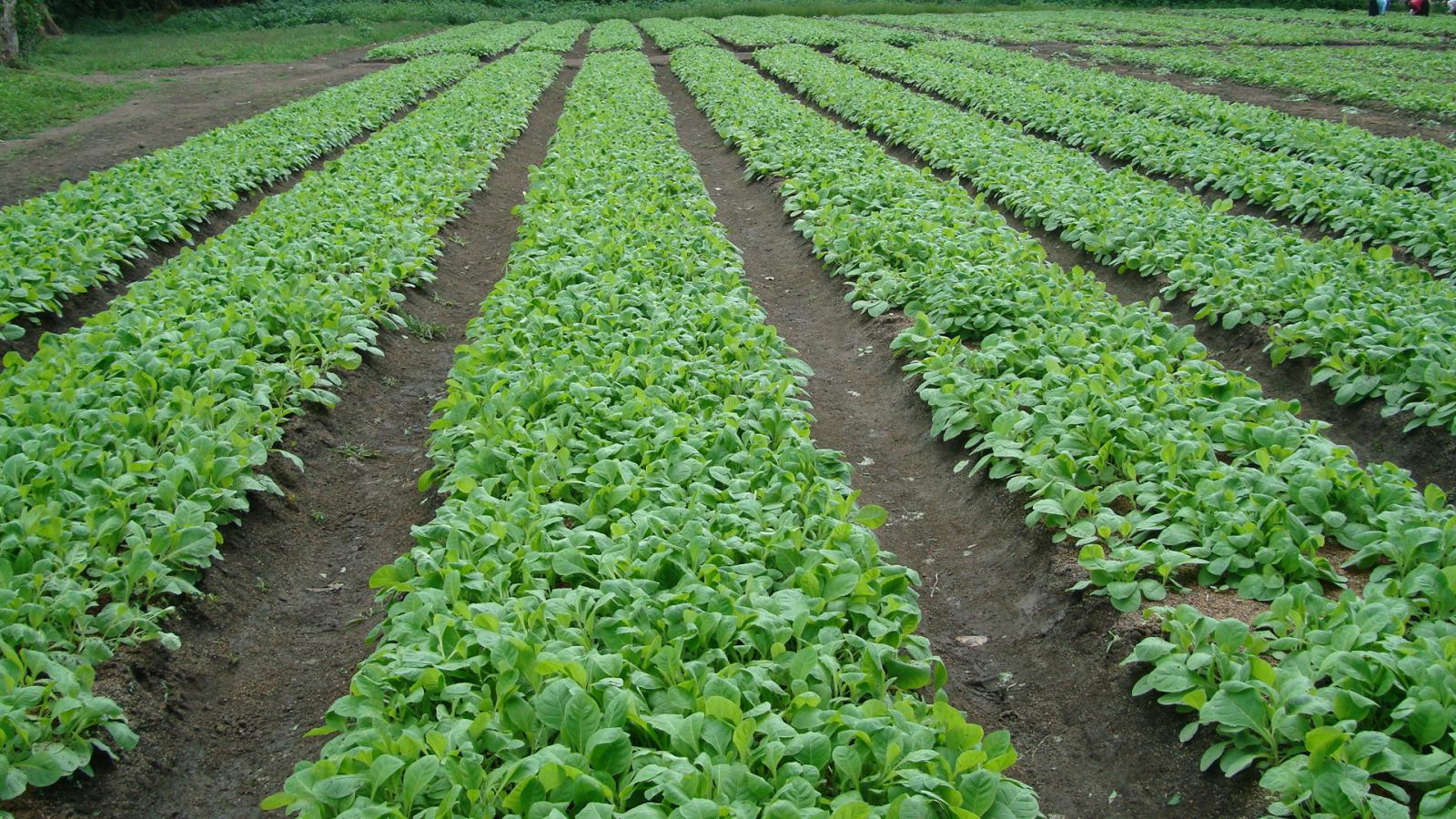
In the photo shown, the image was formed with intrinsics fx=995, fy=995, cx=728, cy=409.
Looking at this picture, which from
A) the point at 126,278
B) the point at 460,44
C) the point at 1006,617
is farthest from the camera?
the point at 460,44

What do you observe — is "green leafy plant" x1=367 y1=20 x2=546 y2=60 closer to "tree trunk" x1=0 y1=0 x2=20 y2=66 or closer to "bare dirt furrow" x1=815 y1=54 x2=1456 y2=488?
"tree trunk" x1=0 y1=0 x2=20 y2=66

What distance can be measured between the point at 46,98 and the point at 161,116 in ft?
9.20

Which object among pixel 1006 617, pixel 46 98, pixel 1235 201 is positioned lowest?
pixel 1006 617

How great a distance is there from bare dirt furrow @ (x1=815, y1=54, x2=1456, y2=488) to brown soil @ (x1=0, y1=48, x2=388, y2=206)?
14.1 meters

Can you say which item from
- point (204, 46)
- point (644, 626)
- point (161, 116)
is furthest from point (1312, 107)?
point (204, 46)

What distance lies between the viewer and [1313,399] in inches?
284

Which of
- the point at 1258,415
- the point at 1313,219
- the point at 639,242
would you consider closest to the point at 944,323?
the point at 1258,415

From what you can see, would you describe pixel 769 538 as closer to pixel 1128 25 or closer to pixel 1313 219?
pixel 1313 219

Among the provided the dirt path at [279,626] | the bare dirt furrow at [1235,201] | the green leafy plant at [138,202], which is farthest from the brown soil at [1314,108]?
the green leafy plant at [138,202]

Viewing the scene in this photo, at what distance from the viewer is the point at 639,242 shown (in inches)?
365

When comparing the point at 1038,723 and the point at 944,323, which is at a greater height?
the point at 944,323

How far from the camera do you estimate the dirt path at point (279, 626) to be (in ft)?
13.3

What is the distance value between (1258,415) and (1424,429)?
5.27 feet

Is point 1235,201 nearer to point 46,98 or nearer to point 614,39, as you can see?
point 46,98
